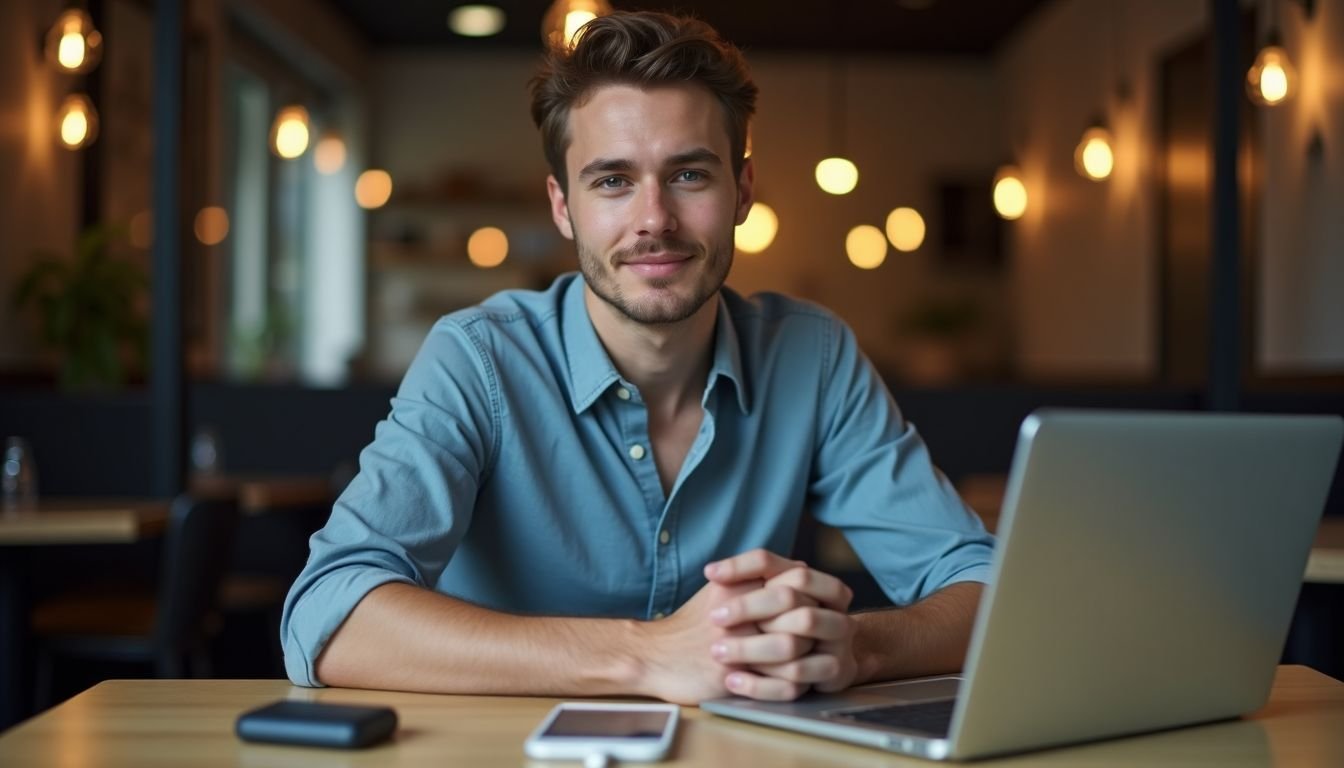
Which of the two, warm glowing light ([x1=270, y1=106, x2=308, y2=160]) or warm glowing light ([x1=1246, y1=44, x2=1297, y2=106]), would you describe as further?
warm glowing light ([x1=270, y1=106, x2=308, y2=160])

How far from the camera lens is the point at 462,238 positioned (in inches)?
412

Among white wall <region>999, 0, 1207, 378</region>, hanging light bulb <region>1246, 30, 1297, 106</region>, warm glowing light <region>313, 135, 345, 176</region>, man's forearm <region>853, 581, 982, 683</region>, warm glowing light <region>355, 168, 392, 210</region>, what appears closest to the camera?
man's forearm <region>853, 581, 982, 683</region>

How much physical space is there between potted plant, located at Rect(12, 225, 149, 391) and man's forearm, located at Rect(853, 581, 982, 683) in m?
4.56

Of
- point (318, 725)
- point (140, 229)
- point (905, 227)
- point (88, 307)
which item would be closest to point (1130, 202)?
point (905, 227)

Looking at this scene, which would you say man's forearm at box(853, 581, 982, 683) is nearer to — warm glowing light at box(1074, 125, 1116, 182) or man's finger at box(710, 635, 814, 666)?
man's finger at box(710, 635, 814, 666)

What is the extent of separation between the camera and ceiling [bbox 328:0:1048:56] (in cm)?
912

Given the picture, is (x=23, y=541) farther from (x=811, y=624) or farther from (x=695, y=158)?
(x=811, y=624)

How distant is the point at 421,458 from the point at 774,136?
9.49m

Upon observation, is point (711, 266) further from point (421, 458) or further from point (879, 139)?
point (879, 139)

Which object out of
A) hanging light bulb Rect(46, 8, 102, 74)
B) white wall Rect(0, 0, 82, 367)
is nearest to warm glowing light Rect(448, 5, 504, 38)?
white wall Rect(0, 0, 82, 367)

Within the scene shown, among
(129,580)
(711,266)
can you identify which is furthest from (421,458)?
(129,580)

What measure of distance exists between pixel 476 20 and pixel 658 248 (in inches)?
326

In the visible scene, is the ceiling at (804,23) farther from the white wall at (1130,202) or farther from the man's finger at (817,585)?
the man's finger at (817,585)

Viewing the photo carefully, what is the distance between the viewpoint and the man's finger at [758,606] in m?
1.22
